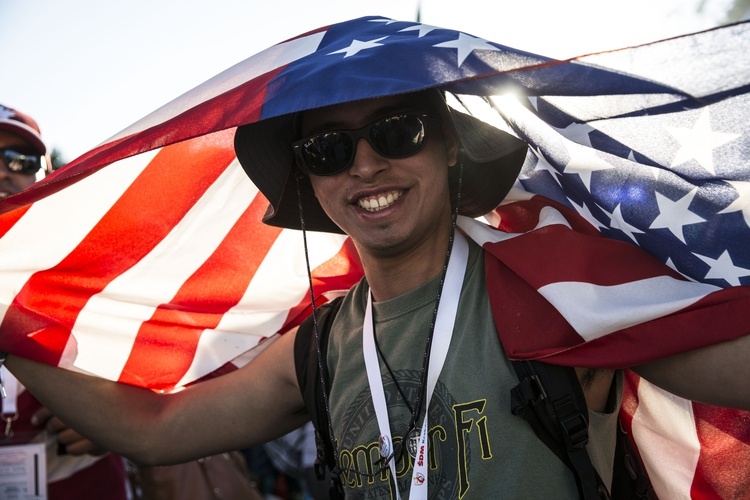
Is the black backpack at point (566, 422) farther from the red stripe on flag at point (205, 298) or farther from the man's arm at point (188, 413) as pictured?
the red stripe on flag at point (205, 298)

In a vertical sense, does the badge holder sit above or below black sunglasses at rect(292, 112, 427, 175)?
below

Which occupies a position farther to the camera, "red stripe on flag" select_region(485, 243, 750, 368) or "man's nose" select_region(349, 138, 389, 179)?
"man's nose" select_region(349, 138, 389, 179)

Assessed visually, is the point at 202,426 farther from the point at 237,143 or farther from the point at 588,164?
the point at 588,164

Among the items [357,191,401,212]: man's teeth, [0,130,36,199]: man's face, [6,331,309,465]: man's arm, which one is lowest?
[6,331,309,465]: man's arm

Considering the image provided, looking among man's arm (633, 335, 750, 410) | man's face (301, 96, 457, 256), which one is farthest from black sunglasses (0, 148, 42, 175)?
man's arm (633, 335, 750, 410)

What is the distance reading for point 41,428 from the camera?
10.2ft

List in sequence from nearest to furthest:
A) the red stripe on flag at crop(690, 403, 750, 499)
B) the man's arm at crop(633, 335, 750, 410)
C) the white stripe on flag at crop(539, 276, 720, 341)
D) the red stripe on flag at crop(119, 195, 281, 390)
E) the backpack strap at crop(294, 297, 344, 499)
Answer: the man's arm at crop(633, 335, 750, 410) → the white stripe on flag at crop(539, 276, 720, 341) → the red stripe on flag at crop(690, 403, 750, 499) → the backpack strap at crop(294, 297, 344, 499) → the red stripe on flag at crop(119, 195, 281, 390)

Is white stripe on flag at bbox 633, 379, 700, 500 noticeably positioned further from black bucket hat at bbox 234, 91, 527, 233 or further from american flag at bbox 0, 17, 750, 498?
black bucket hat at bbox 234, 91, 527, 233

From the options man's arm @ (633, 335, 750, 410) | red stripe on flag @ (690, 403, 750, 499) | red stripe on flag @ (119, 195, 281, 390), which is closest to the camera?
man's arm @ (633, 335, 750, 410)

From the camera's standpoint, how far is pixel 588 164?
2.15 m

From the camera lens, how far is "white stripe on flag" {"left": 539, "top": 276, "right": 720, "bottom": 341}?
1.83m

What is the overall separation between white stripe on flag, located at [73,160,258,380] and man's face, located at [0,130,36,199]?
2.93ft

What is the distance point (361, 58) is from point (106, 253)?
4.82 feet

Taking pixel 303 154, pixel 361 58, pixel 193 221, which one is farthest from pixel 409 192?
pixel 193 221
